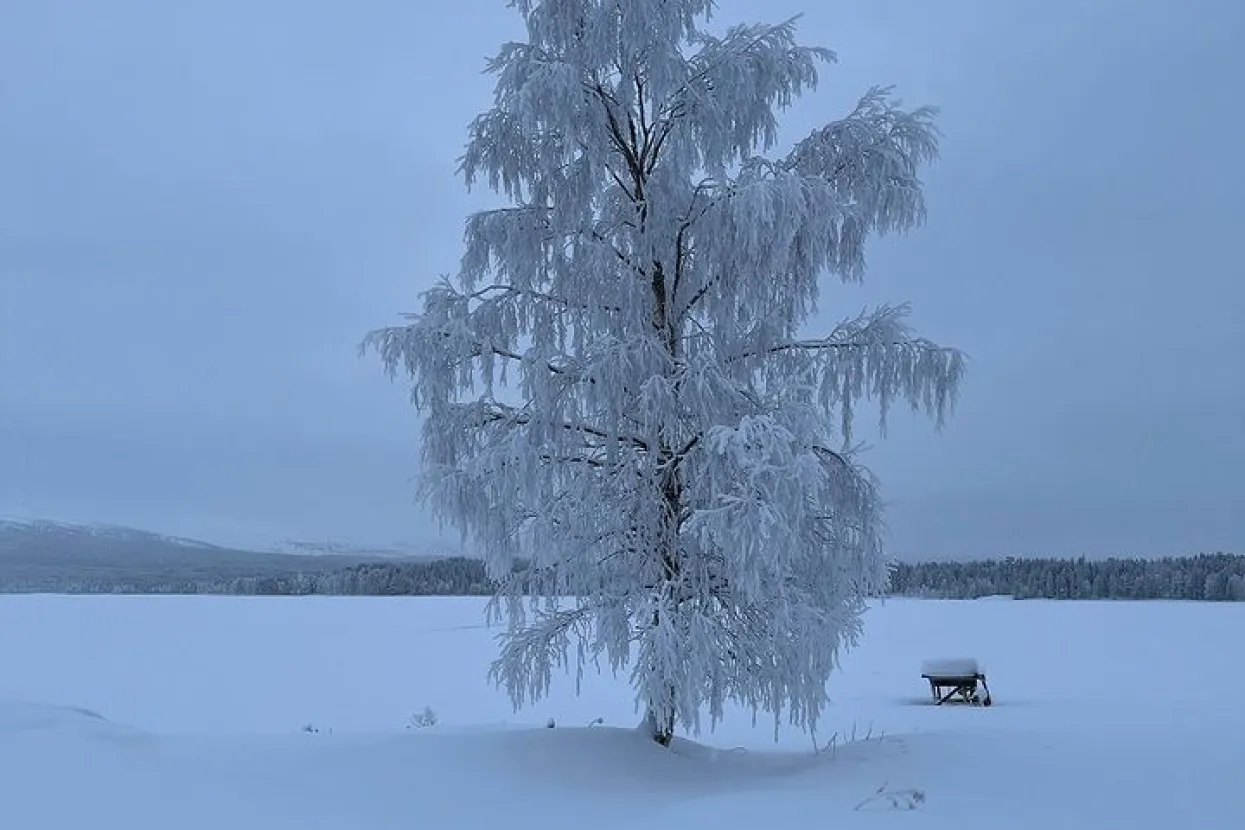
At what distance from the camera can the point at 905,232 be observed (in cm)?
885

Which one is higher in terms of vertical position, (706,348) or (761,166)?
(761,166)

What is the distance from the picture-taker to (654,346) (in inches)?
326

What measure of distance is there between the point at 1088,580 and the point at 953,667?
185 feet

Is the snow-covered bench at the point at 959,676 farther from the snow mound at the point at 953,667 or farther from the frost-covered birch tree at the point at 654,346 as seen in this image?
the frost-covered birch tree at the point at 654,346

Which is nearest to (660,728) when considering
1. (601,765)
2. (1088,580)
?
(601,765)

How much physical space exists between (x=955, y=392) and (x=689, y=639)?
3153mm

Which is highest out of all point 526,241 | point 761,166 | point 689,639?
point 761,166

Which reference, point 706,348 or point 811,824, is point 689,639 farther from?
point 706,348

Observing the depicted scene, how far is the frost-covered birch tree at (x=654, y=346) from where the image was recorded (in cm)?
813

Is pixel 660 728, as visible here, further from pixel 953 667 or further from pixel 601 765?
pixel 953 667

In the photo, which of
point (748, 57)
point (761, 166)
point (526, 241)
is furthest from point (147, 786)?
point (748, 57)

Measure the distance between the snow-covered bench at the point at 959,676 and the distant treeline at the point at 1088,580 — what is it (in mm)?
45790

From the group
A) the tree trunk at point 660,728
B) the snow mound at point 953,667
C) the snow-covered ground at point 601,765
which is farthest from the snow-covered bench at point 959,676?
the tree trunk at point 660,728

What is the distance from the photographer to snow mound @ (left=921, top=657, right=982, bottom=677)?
15.3 metres
